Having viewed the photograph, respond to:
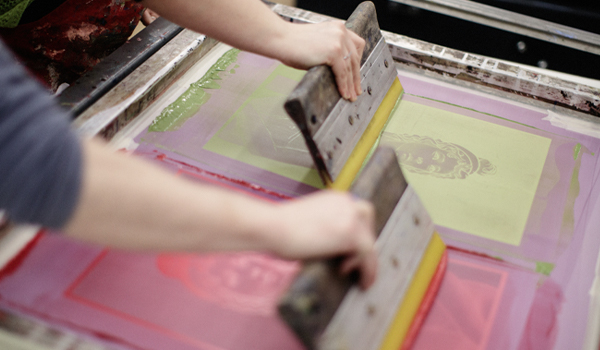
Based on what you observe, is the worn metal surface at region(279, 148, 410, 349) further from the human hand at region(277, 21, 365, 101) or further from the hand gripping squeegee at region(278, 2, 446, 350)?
the human hand at region(277, 21, 365, 101)

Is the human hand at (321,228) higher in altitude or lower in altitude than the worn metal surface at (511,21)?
higher

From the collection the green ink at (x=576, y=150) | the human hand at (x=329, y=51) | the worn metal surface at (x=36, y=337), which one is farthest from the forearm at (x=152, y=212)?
the green ink at (x=576, y=150)

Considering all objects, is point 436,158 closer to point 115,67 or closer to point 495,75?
point 495,75

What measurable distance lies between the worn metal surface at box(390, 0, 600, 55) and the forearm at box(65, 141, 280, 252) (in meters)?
1.65

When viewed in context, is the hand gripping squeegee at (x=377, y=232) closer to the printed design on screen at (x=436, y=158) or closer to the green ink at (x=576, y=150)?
the printed design on screen at (x=436, y=158)

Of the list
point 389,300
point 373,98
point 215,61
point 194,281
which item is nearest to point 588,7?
point 373,98

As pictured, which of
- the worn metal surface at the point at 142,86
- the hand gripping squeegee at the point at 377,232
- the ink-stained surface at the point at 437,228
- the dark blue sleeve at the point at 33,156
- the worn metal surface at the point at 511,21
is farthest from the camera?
the worn metal surface at the point at 511,21

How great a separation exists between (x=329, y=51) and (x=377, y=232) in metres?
0.39

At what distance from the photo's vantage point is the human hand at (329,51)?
0.90 metres

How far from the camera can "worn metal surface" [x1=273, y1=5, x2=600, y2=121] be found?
1.13 m

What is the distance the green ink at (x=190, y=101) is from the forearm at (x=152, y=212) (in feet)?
1.82

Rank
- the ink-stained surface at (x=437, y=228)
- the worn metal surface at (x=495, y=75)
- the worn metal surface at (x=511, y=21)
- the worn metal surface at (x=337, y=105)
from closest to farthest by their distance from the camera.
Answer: the ink-stained surface at (x=437, y=228) < the worn metal surface at (x=337, y=105) < the worn metal surface at (x=495, y=75) < the worn metal surface at (x=511, y=21)

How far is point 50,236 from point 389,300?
1.97 ft

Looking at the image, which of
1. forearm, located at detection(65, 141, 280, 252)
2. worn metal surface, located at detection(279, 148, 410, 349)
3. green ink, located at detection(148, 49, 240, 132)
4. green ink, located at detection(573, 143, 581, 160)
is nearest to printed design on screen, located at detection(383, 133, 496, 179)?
green ink, located at detection(573, 143, 581, 160)
